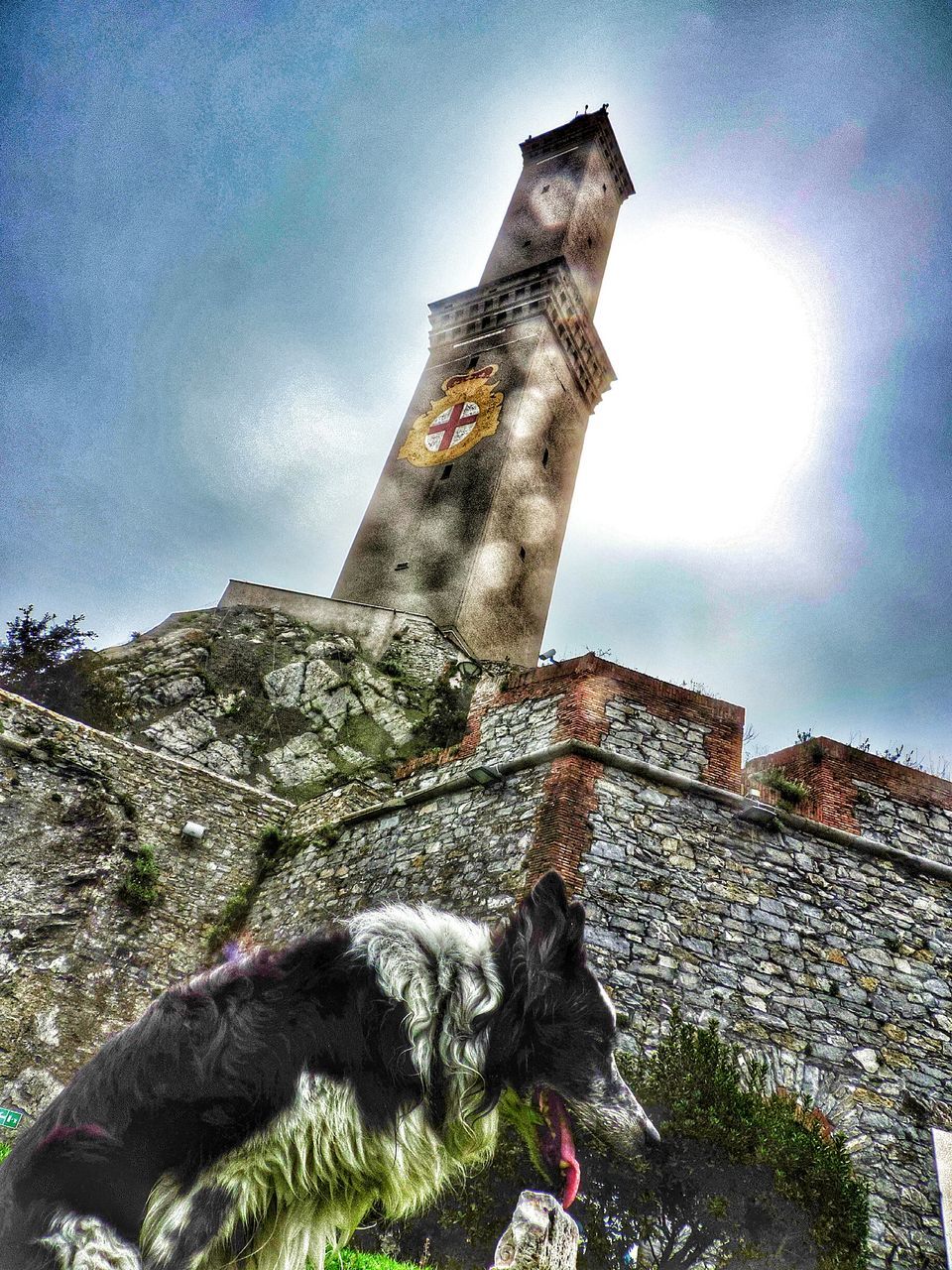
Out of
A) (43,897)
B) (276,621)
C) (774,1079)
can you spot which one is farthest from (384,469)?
(774,1079)

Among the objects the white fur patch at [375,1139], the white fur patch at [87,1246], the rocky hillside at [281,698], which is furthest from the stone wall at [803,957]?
the rocky hillside at [281,698]

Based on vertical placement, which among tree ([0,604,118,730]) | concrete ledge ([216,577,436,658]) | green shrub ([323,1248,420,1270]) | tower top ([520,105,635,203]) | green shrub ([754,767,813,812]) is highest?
tower top ([520,105,635,203])

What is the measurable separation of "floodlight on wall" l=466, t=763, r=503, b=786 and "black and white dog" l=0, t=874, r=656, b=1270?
14.5ft

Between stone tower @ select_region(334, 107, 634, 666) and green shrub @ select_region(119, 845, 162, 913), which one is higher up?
stone tower @ select_region(334, 107, 634, 666)

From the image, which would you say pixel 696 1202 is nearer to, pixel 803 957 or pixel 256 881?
pixel 803 957

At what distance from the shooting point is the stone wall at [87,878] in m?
7.18

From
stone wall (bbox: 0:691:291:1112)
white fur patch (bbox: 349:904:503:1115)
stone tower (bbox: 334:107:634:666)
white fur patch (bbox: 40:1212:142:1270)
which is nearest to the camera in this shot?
white fur patch (bbox: 40:1212:142:1270)

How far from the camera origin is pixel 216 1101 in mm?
2240

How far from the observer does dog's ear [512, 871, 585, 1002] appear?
2674 mm

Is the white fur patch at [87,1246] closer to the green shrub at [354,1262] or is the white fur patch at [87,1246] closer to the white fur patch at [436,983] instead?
the white fur patch at [436,983]

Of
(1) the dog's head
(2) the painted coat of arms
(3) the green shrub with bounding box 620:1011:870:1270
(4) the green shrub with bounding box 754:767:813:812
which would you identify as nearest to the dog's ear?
(1) the dog's head

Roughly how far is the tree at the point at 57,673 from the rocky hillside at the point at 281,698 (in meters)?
0.24

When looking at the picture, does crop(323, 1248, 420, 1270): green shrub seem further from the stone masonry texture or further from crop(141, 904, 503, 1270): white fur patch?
the stone masonry texture

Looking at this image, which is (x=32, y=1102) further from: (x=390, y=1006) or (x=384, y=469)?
(x=384, y=469)
